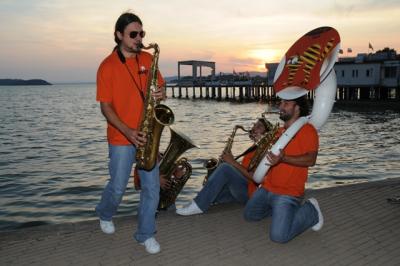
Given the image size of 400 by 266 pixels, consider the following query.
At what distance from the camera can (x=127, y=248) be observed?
5047 mm

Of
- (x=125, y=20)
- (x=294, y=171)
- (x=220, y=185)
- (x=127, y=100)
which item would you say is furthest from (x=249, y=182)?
(x=125, y=20)

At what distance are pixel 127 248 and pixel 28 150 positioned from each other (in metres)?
22.2

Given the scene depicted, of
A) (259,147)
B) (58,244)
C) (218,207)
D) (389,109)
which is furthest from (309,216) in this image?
(389,109)

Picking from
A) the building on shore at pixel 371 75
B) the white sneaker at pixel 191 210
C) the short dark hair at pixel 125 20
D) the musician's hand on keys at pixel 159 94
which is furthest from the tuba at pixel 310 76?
the building on shore at pixel 371 75

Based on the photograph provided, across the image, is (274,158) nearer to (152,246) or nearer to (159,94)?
(159,94)

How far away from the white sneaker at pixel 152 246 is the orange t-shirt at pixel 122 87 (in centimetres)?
121

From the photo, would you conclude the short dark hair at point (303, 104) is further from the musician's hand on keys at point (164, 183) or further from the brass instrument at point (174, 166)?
the musician's hand on keys at point (164, 183)

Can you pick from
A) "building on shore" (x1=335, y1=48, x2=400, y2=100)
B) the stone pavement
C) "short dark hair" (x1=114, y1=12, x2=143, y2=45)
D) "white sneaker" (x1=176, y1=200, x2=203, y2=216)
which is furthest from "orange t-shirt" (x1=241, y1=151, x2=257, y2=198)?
"building on shore" (x1=335, y1=48, x2=400, y2=100)

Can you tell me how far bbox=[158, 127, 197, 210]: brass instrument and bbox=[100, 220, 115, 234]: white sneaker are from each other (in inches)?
53.5

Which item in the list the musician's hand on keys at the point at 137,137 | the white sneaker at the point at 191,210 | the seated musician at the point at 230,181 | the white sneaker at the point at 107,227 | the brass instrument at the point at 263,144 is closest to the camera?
the musician's hand on keys at the point at 137,137

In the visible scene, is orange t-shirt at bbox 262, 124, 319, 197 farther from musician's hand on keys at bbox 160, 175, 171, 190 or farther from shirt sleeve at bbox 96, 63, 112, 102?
shirt sleeve at bbox 96, 63, 112, 102

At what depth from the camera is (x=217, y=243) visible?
515cm

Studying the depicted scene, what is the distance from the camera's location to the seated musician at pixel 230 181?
606 centimetres

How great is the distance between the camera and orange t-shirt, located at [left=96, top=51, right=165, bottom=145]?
4785 mm
